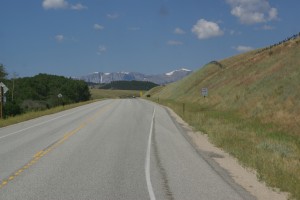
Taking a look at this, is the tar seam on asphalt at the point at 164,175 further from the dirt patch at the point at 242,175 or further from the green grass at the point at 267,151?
the green grass at the point at 267,151

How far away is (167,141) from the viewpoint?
20.1m

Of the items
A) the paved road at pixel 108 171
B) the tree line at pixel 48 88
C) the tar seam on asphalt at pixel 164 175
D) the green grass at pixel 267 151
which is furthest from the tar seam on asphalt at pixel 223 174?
the tree line at pixel 48 88

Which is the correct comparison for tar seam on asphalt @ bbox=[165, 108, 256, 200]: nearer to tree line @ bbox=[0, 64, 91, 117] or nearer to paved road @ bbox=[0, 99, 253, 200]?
paved road @ bbox=[0, 99, 253, 200]

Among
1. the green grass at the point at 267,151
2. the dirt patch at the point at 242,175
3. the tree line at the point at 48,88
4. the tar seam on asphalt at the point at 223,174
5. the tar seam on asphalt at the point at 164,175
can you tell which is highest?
the tree line at the point at 48,88

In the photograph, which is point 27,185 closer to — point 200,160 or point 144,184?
point 144,184

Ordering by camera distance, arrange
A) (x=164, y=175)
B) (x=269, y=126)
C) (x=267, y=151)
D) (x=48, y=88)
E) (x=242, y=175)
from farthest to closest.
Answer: (x=48, y=88) < (x=269, y=126) < (x=267, y=151) < (x=242, y=175) < (x=164, y=175)

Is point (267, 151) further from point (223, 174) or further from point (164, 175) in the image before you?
point (164, 175)

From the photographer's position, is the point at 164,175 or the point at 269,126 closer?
the point at 164,175

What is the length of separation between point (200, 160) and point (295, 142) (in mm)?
6780

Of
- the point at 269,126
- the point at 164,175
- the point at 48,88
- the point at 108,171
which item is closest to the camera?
the point at 164,175

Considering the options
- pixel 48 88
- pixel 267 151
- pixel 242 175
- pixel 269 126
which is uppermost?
pixel 48 88

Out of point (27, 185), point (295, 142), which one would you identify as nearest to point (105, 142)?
point (295, 142)

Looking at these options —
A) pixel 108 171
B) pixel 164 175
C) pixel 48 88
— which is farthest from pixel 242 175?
pixel 48 88

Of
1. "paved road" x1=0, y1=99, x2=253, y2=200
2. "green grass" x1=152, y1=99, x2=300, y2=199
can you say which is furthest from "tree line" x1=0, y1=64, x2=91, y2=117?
"paved road" x1=0, y1=99, x2=253, y2=200
